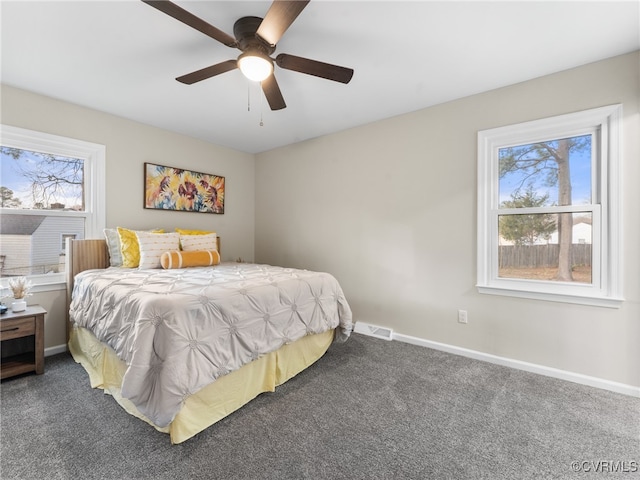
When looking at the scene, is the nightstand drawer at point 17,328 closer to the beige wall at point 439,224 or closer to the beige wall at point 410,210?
the beige wall at point 410,210

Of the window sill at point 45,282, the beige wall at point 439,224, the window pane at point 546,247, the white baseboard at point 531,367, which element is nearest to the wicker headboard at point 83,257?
the window sill at point 45,282

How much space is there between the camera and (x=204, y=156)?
12.9 ft

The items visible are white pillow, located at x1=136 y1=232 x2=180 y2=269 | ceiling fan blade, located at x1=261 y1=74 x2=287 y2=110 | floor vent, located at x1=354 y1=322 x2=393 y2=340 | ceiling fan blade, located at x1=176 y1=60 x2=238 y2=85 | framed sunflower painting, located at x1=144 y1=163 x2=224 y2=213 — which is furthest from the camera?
framed sunflower painting, located at x1=144 y1=163 x2=224 y2=213

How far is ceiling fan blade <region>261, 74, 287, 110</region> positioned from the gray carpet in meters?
2.13

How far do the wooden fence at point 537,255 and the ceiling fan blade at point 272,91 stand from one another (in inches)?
89.2

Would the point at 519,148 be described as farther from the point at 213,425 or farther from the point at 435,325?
the point at 213,425

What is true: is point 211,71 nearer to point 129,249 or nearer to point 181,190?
point 129,249

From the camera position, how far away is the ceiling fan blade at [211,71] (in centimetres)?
182

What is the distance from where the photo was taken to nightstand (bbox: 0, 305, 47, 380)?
216 cm

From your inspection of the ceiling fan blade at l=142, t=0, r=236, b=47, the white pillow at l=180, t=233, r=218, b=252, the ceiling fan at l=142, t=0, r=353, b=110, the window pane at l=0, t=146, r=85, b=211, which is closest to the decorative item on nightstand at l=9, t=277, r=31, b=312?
the window pane at l=0, t=146, r=85, b=211

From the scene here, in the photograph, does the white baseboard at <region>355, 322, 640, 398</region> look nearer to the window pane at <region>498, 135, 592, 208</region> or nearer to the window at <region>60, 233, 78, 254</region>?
the window pane at <region>498, 135, 592, 208</region>

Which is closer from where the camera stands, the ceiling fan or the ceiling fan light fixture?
the ceiling fan

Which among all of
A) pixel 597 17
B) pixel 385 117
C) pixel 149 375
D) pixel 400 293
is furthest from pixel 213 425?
pixel 597 17

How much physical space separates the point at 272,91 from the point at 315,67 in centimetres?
43
